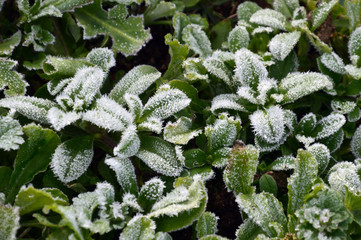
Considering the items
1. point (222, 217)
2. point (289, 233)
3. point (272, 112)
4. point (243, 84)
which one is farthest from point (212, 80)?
point (289, 233)

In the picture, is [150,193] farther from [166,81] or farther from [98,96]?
[166,81]

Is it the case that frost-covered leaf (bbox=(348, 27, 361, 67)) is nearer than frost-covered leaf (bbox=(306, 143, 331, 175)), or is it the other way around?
frost-covered leaf (bbox=(306, 143, 331, 175))

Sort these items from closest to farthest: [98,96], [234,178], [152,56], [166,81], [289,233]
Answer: [289,233], [234,178], [98,96], [166,81], [152,56]

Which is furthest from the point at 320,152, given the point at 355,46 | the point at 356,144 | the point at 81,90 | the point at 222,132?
the point at 81,90

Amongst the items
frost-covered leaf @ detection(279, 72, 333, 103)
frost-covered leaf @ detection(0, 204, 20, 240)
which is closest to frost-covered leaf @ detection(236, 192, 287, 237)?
frost-covered leaf @ detection(279, 72, 333, 103)

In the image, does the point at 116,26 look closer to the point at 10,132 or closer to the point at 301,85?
the point at 10,132

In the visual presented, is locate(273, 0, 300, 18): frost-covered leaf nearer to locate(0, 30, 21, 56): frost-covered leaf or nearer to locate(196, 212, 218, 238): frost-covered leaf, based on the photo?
locate(196, 212, 218, 238): frost-covered leaf

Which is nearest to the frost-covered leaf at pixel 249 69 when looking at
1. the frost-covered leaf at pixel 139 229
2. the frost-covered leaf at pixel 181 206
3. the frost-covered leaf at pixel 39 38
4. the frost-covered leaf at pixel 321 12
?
the frost-covered leaf at pixel 321 12
